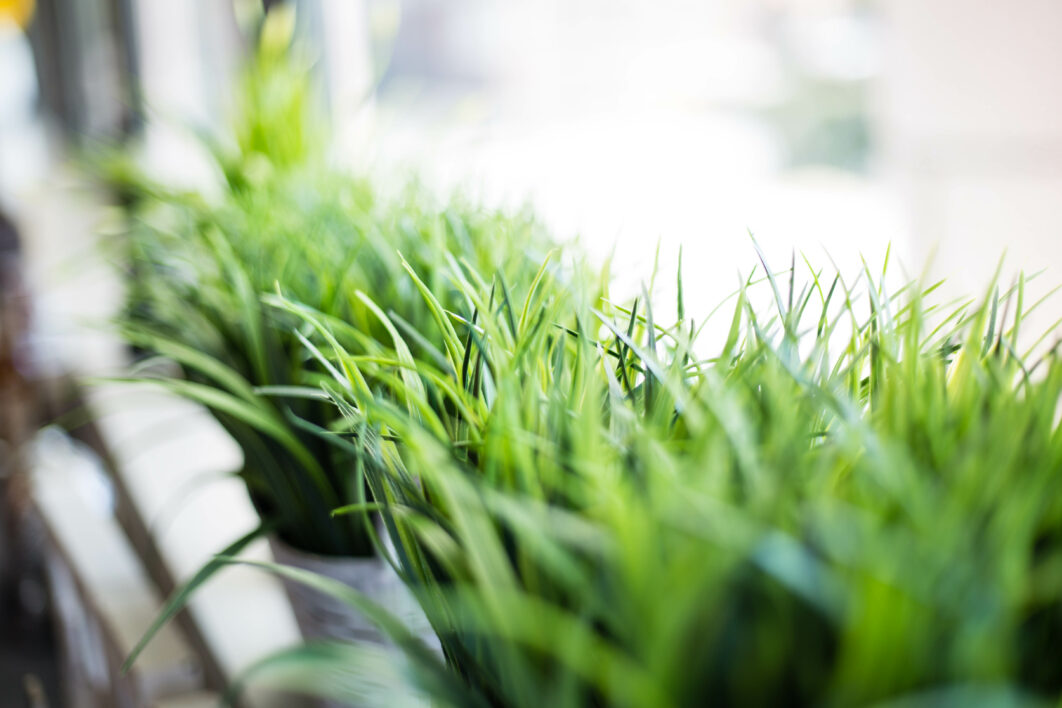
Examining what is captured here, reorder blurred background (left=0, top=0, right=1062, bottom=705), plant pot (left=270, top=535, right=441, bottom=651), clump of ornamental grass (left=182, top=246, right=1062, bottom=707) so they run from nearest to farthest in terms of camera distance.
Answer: clump of ornamental grass (left=182, top=246, right=1062, bottom=707) → plant pot (left=270, top=535, right=441, bottom=651) → blurred background (left=0, top=0, right=1062, bottom=705)

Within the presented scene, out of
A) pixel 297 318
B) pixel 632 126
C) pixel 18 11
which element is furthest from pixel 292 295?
pixel 18 11

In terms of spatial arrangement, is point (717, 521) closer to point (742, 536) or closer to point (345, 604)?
point (742, 536)

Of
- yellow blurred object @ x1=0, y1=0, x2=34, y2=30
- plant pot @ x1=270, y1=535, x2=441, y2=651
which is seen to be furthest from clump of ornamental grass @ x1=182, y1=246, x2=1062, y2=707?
yellow blurred object @ x1=0, y1=0, x2=34, y2=30

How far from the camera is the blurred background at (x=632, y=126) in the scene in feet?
2.65

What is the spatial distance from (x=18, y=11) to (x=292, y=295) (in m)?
3.07

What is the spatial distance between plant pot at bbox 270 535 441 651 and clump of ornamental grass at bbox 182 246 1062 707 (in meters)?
0.13

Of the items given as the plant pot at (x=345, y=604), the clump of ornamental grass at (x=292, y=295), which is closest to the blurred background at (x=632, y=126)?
the clump of ornamental grass at (x=292, y=295)

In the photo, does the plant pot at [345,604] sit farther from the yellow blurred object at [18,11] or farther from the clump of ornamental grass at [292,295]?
the yellow blurred object at [18,11]

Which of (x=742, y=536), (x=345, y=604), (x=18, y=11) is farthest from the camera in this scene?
(x=18, y=11)

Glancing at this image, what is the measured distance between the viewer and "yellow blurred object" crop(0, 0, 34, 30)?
8.45 feet

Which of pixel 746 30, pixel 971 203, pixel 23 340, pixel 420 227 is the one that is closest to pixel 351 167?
pixel 420 227

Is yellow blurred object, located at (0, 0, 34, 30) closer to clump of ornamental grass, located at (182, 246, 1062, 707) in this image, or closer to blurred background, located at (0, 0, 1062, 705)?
blurred background, located at (0, 0, 1062, 705)

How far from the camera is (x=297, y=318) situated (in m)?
0.42

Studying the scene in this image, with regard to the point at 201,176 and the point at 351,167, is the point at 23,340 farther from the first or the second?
the point at 351,167
